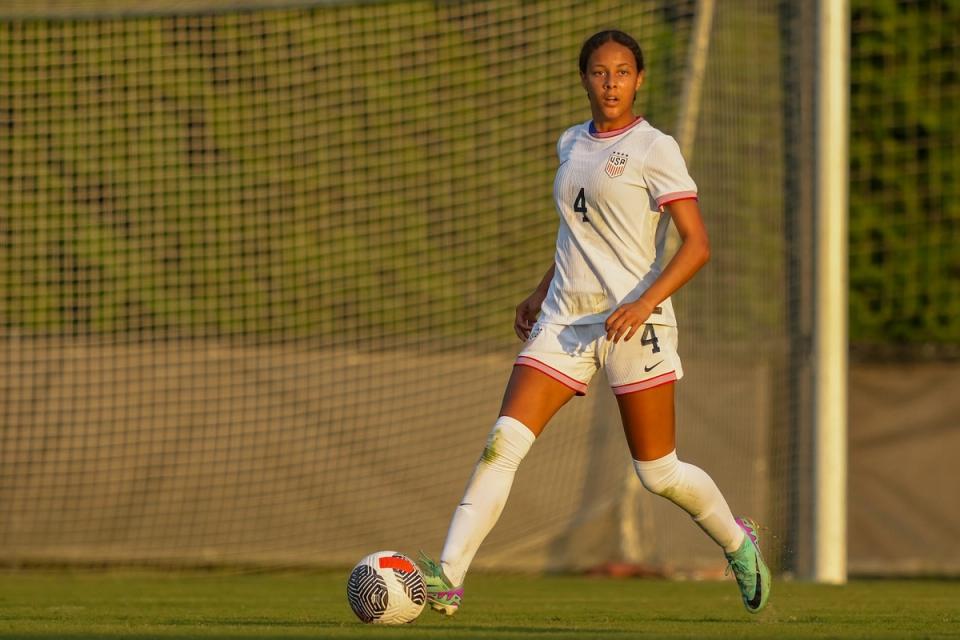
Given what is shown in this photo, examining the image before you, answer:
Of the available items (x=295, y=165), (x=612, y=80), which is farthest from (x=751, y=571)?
(x=295, y=165)

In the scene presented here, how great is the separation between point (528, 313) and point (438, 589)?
4.07 feet

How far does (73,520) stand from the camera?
11.2 m

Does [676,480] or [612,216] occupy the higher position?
[612,216]

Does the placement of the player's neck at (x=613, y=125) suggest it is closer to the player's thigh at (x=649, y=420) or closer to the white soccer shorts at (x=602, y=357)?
the white soccer shorts at (x=602, y=357)

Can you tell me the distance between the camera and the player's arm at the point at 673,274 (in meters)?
5.38

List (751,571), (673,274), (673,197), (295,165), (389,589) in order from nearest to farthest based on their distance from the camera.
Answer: (389,589), (673,274), (673,197), (751,571), (295,165)

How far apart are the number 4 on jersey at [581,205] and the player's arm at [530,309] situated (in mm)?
414

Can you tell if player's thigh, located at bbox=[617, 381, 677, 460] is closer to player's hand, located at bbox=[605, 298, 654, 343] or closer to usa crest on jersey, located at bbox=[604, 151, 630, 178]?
player's hand, located at bbox=[605, 298, 654, 343]

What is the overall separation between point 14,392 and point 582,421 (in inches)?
151

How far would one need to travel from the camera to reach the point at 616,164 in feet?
18.5

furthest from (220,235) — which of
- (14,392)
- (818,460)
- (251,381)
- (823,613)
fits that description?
(823,613)

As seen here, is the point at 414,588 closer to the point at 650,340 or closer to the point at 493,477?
the point at 493,477

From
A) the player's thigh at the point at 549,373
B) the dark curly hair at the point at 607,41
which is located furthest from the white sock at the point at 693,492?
the dark curly hair at the point at 607,41

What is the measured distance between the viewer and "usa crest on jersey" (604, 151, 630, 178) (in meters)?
5.62
